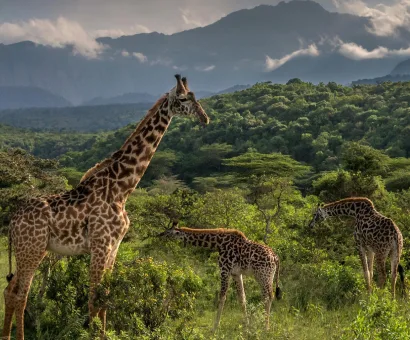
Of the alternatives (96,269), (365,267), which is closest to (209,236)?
(365,267)

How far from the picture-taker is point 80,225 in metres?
6.04

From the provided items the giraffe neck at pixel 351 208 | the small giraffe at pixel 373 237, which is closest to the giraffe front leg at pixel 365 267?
the small giraffe at pixel 373 237

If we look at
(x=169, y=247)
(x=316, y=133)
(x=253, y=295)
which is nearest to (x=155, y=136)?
(x=253, y=295)

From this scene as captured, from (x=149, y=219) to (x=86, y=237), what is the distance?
30.8ft

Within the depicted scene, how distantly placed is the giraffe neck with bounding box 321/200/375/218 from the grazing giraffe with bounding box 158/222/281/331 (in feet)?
9.34

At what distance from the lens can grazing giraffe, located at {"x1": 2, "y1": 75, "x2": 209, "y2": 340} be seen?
5930 mm

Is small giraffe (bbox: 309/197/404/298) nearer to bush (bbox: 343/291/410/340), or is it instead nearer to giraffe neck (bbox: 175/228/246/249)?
giraffe neck (bbox: 175/228/246/249)

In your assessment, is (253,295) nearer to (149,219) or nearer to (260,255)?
(260,255)

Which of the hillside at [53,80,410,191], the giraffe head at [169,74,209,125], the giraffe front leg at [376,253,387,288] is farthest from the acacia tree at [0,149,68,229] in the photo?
the hillside at [53,80,410,191]

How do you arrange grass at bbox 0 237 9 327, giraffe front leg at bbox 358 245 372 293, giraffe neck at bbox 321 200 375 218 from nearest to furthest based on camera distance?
grass at bbox 0 237 9 327
giraffe front leg at bbox 358 245 372 293
giraffe neck at bbox 321 200 375 218

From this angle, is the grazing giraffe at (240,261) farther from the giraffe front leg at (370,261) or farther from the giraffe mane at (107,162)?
the giraffe mane at (107,162)

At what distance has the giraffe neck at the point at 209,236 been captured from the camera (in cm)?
933

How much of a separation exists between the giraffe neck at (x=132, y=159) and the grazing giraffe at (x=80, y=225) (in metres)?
0.01

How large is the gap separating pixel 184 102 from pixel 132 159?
1.01 metres
